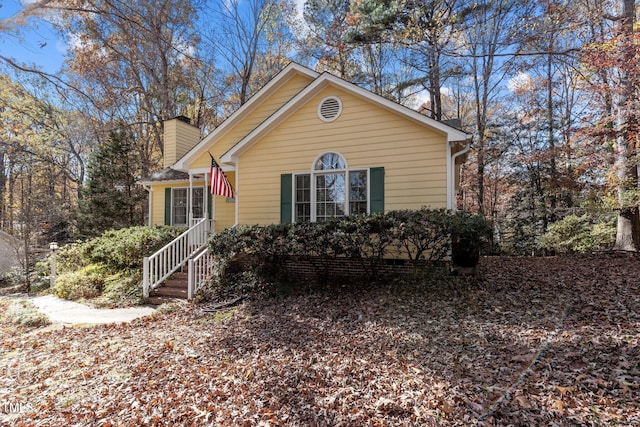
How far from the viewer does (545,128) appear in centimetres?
1549

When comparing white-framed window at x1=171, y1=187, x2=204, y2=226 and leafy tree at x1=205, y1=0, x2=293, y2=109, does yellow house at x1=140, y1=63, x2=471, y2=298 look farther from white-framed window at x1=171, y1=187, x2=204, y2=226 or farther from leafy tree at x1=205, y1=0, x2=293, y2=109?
leafy tree at x1=205, y1=0, x2=293, y2=109

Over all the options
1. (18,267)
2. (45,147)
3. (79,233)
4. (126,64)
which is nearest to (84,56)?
(126,64)

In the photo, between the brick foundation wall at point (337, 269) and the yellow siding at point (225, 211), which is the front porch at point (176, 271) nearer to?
the brick foundation wall at point (337, 269)

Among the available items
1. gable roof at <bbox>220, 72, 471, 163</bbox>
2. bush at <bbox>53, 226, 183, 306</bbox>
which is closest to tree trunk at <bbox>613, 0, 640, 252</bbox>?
gable roof at <bbox>220, 72, 471, 163</bbox>

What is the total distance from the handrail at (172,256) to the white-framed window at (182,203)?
2028mm

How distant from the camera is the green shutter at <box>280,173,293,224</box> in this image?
8.94 meters

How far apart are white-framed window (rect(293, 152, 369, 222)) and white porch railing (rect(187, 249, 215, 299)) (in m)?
2.58

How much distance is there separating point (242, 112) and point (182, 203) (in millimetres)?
4278

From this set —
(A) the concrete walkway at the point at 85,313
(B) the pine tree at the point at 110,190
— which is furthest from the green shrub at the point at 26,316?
(B) the pine tree at the point at 110,190

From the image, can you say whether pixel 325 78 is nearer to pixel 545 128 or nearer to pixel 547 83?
pixel 545 128

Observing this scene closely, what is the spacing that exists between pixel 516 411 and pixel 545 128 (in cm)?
1654

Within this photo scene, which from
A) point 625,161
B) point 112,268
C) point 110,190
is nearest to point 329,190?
point 112,268

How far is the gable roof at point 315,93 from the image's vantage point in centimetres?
743

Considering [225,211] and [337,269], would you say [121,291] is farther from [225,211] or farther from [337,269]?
[337,269]
